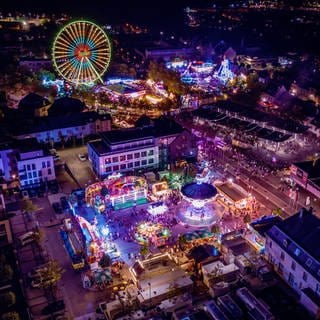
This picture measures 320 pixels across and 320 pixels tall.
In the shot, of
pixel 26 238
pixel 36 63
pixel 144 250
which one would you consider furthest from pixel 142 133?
pixel 36 63

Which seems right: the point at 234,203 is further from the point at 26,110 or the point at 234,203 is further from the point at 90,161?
the point at 26,110

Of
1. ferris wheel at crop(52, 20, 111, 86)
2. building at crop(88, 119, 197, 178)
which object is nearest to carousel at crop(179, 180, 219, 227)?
building at crop(88, 119, 197, 178)

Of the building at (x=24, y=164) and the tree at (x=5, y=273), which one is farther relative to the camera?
the building at (x=24, y=164)

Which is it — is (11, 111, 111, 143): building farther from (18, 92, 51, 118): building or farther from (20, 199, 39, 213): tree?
(20, 199, 39, 213): tree

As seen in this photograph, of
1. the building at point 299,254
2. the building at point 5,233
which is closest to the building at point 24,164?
the building at point 5,233

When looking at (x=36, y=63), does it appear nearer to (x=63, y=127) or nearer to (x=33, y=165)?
(x=63, y=127)

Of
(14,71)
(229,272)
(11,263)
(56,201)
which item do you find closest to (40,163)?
(56,201)

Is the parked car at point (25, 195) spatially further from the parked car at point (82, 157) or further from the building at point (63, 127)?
the building at point (63, 127)

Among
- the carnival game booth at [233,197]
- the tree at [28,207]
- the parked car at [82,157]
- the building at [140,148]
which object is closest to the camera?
the tree at [28,207]
